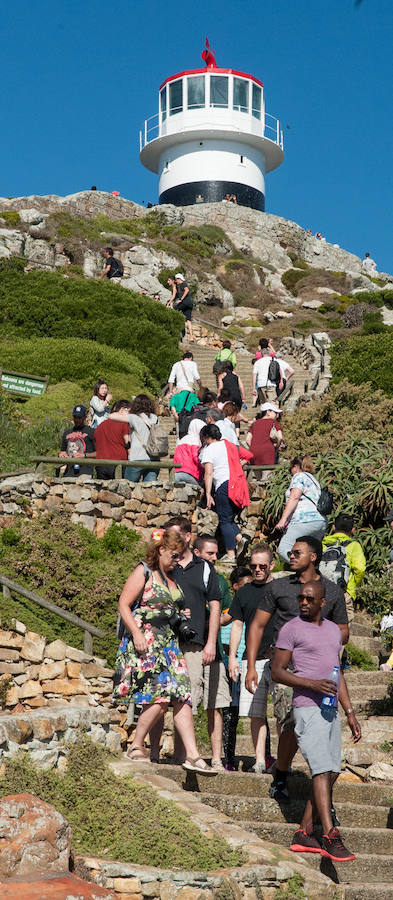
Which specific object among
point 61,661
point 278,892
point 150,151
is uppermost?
point 150,151

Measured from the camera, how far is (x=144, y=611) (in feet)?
23.3

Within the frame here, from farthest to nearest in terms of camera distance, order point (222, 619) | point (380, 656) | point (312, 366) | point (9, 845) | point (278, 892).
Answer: point (312, 366) → point (380, 656) → point (222, 619) → point (278, 892) → point (9, 845)

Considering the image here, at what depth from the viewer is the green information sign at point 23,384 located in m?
17.8

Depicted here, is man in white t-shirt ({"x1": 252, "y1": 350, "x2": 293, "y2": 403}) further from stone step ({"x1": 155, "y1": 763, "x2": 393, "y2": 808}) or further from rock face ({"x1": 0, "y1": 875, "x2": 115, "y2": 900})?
rock face ({"x1": 0, "y1": 875, "x2": 115, "y2": 900})

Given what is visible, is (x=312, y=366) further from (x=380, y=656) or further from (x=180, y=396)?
(x=380, y=656)

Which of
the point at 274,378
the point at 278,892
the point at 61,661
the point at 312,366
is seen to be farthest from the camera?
the point at 312,366

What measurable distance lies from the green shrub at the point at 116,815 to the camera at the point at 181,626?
37.1 inches

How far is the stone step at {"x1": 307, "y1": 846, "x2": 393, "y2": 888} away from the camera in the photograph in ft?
19.6

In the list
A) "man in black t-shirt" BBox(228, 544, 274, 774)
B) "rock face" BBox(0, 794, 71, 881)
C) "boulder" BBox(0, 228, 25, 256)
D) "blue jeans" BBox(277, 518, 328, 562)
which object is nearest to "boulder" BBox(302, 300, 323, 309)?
"boulder" BBox(0, 228, 25, 256)

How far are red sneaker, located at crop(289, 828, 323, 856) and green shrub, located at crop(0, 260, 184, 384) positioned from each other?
15663 mm

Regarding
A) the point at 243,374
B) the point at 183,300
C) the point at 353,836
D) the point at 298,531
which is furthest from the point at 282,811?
the point at 183,300

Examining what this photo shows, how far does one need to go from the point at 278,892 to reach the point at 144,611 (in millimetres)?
2136

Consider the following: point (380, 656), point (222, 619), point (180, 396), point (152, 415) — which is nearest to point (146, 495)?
point (152, 415)

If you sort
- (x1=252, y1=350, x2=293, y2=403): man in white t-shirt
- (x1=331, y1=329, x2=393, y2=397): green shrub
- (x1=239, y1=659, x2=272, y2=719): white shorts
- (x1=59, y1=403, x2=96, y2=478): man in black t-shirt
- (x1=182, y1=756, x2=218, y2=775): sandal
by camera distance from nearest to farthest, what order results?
(x1=182, y1=756, x2=218, y2=775): sandal < (x1=239, y1=659, x2=272, y2=719): white shorts < (x1=59, y1=403, x2=96, y2=478): man in black t-shirt < (x1=252, y1=350, x2=293, y2=403): man in white t-shirt < (x1=331, y1=329, x2=393, y2=397): green shrub
